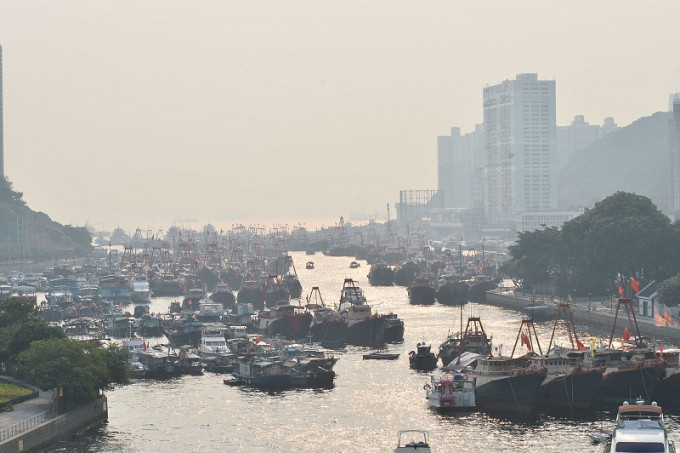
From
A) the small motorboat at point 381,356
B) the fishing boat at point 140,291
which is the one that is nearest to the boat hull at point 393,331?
the small motorboat at point 381,356

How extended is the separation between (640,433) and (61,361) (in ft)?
100

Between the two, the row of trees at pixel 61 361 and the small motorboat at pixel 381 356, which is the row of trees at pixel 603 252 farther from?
the row of trees at pixel 61 361

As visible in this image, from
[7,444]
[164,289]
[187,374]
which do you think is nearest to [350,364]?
[187,374]

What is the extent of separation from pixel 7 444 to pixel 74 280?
398 feet

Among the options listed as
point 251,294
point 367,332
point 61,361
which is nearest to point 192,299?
point 251,294

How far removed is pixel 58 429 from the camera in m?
60.5

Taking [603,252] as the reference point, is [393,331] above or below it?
below

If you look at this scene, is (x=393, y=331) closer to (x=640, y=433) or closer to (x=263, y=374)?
(x=263, y=374)

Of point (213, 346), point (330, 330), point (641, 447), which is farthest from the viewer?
point (330, 330)

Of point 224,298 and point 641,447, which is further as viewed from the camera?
point 224,298

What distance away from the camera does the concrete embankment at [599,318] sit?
320 feet

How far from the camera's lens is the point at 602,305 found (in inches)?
4722

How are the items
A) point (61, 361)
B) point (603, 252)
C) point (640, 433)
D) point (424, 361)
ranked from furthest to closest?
point (603, 252) → point (424, 361) → point (61, 361) → point (640, 433)

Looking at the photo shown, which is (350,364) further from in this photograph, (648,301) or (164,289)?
(164,289)
